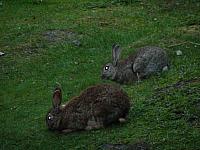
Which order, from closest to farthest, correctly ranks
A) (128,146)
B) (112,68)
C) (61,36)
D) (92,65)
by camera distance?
(128,146), (112,68), (92,65), (61,36)

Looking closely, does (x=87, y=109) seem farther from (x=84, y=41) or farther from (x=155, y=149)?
(x=84, y=41)

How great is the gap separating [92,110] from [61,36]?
324 inches

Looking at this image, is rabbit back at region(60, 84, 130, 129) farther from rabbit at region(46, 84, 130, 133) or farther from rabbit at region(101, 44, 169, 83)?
rabbit at region(101, 44, 169, 83)

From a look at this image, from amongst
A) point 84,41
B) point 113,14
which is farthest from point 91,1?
point 84,41

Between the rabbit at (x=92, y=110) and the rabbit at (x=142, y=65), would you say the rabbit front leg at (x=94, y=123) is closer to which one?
the rabbit at (x=92, y=110)

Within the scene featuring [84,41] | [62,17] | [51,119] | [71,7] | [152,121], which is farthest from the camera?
[71,7]

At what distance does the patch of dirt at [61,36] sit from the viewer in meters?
16.3

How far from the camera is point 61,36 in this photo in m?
16.8

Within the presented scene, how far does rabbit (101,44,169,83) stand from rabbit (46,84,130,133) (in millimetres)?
3185

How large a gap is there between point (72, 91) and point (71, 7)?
895 cm

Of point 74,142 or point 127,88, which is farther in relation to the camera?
point 127,88

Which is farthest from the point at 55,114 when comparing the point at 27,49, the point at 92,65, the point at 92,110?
the point at 27,49

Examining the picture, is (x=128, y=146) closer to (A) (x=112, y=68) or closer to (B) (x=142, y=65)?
(B) (x=142, y=65)

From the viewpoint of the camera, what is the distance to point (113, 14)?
63.6ft
